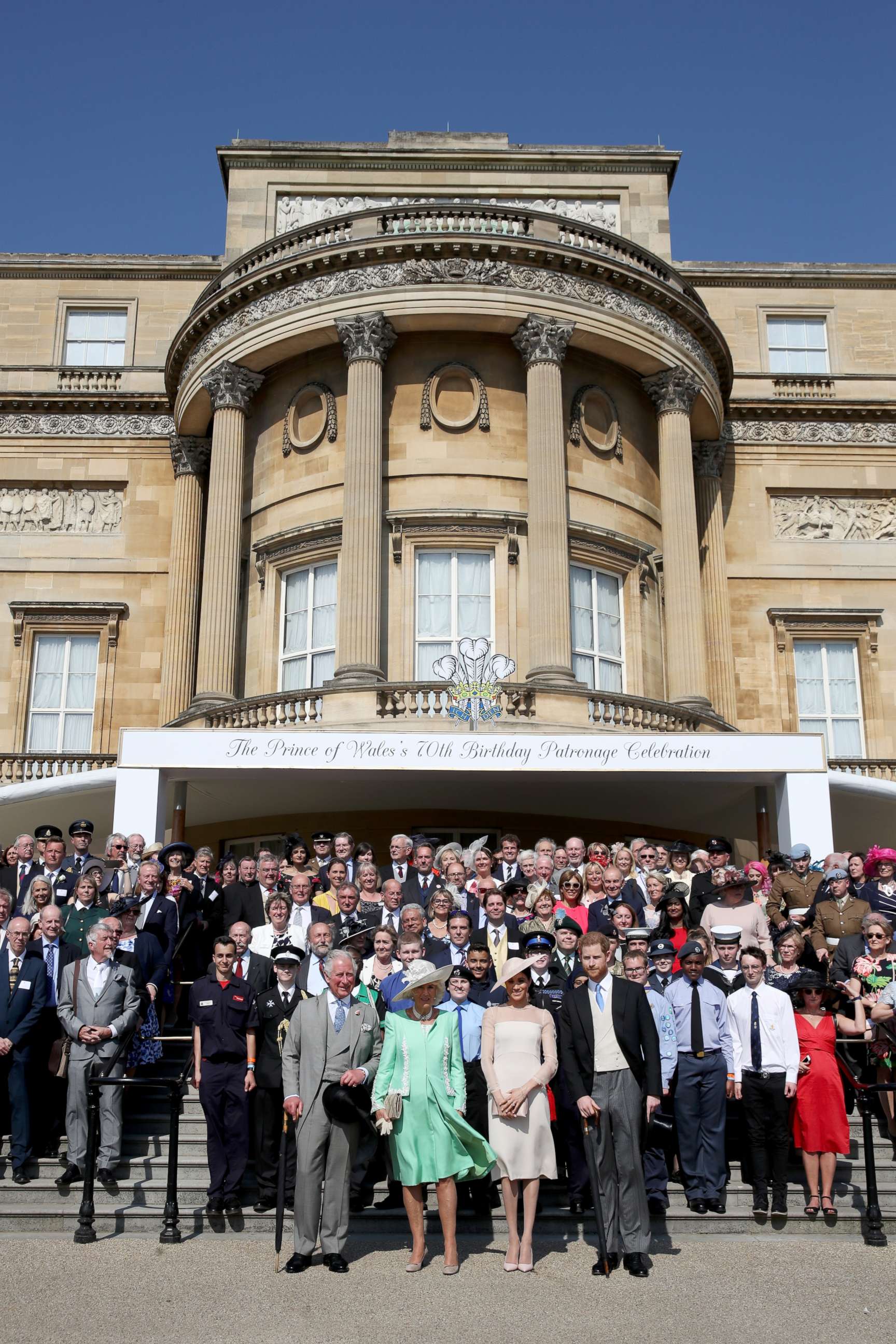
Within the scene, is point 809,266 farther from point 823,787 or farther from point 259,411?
point 823,787

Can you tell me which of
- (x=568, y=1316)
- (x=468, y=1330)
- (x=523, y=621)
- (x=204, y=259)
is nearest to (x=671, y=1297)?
(x=568, y=1316)

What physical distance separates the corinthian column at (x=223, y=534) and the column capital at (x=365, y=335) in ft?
8.83

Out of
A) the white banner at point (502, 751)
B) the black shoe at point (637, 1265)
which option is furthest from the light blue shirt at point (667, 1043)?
the white banner at point (502, 751)

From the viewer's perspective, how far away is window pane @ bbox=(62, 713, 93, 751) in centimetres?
Answer: 2844

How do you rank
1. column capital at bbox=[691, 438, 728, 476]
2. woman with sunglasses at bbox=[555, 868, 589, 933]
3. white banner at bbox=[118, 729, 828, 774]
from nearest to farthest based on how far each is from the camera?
woman with sunglasses at bbox=[555, 868, 589, 933] < white banner at bbox=[118, 729, 828, 774] < column capital at bbox=[691, 438, 728, 476]

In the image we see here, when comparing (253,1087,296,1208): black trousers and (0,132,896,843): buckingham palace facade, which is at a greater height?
(0,132,896,843): buckingham palace facade

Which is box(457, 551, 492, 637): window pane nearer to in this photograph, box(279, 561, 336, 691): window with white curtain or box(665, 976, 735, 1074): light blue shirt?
box(279, 561, 336, 691): window with white curtain

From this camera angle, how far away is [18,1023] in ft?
35.5

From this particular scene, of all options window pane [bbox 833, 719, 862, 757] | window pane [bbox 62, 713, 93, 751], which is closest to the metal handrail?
window pane [bbox 62, 713, 93, 751]

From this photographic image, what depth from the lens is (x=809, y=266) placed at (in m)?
32.8

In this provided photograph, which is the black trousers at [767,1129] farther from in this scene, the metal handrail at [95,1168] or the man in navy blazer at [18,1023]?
the man in navy blazer at [18,1023]

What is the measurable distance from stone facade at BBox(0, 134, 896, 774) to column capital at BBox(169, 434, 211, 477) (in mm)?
84

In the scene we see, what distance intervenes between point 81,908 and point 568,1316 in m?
6.45

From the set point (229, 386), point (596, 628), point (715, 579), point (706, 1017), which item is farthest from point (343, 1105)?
point (715, 579)
